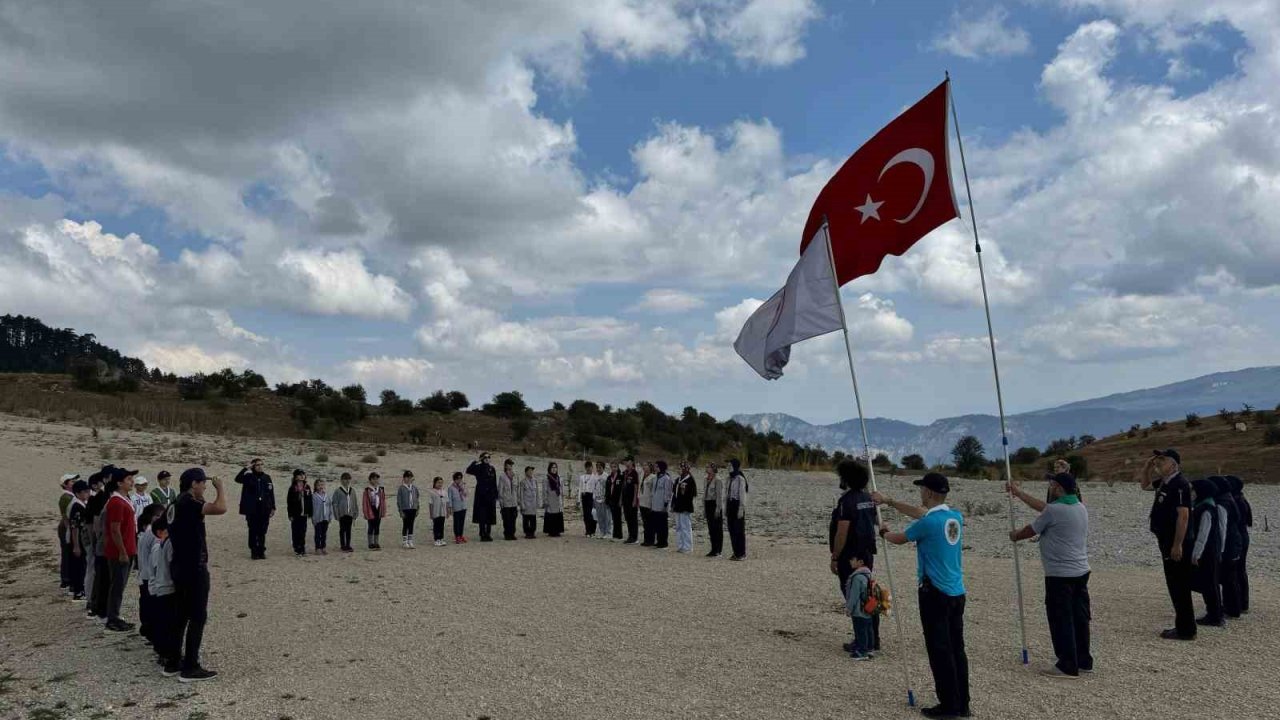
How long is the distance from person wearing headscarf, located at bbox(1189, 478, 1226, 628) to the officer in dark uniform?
14.6 metres

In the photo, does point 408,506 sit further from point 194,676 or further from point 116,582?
point 194,676

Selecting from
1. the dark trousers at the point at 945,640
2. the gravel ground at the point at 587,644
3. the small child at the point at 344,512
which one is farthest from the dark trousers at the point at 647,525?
the dark trousers at the point at 945,640

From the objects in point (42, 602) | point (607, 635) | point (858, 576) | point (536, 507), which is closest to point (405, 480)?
point (536, 507)

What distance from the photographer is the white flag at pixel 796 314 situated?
814 cm

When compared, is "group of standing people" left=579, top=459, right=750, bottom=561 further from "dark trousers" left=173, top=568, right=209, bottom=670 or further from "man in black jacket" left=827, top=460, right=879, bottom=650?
"dark trousers" left=173, top=568, right=209, bottom=670

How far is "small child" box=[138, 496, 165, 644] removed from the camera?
8.44m

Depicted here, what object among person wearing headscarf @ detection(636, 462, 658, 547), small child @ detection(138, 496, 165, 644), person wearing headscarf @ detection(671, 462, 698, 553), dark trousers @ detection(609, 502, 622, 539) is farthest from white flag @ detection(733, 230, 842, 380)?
dark trousers @ detection(609, 502, 622, 539)

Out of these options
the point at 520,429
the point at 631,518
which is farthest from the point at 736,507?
the point at 520,429

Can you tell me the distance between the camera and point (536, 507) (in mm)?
19656

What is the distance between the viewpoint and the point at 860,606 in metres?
8.12

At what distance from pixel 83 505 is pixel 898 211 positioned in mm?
10658

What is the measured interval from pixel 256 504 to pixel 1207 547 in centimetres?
1511

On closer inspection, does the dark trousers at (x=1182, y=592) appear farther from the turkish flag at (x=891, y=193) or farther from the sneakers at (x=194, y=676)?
the sneakers at (x=194, y=676)

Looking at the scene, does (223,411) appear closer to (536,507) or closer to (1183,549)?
(536,507)
